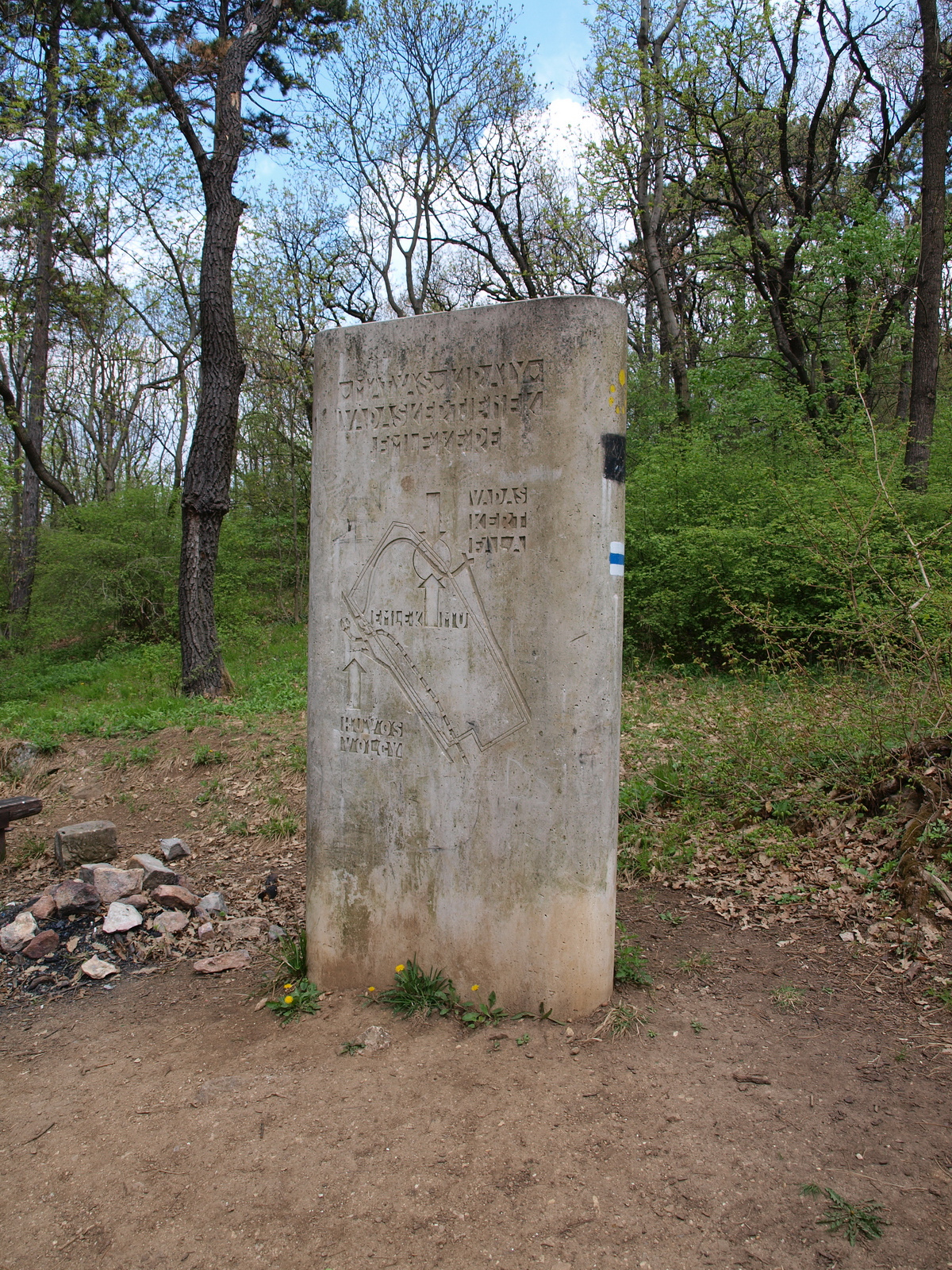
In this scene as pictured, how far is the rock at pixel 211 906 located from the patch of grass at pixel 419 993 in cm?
166

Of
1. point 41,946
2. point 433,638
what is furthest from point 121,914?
point 433,638

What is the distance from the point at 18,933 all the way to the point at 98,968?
610mm

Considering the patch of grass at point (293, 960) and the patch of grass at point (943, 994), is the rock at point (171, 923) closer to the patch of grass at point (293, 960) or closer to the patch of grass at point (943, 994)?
the patch of grass at point (293, 960)

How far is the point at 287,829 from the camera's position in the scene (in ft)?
18.4

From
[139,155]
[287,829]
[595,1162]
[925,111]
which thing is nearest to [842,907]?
[595,1162]

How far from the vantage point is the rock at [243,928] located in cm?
419

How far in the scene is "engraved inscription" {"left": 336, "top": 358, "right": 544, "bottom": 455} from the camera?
9.71ft

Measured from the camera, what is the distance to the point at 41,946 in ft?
13.2

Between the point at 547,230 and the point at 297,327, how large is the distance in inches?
258

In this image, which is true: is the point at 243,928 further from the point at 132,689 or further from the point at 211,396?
the point at 211,396

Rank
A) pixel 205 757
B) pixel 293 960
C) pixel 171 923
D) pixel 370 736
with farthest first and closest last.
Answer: pixel 205 757 → pixel 171 923 → pixel 293 960 → pixel 370 736

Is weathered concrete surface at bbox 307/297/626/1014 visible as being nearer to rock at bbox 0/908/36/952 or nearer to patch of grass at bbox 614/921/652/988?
patch of grass at bbox 614/921/652/988

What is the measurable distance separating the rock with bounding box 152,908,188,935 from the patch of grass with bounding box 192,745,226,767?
101 inches

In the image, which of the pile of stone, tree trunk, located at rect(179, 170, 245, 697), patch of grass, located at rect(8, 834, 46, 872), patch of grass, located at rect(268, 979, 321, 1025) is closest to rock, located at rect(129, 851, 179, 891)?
the pile of stone
